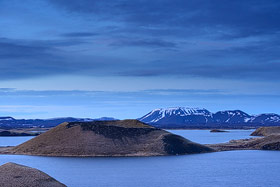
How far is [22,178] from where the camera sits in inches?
1881

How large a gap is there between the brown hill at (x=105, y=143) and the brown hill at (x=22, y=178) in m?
49.0

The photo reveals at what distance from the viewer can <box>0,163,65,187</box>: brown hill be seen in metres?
46.4

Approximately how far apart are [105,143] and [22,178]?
183 feet

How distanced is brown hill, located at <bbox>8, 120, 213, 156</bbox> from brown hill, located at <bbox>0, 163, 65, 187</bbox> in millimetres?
48999

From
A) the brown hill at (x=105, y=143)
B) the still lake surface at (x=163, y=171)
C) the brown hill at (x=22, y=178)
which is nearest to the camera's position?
the brown hill at (x=22, y=178)

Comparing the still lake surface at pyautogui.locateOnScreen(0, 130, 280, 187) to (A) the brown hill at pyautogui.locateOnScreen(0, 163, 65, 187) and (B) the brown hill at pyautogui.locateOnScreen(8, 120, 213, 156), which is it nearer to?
(A) the brown hill at pyautogui.locateOnScreen(0, 163, 65, 187)

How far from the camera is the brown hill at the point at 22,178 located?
46.4 metres

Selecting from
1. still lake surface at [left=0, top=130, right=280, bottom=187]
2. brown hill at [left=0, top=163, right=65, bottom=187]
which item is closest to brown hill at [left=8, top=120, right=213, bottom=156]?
still lake surface at [left=0, top=130, right=280, bottom=187]

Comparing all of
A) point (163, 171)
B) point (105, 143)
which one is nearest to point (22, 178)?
point (163, 171)

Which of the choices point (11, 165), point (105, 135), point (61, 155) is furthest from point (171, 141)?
point (11, 165)

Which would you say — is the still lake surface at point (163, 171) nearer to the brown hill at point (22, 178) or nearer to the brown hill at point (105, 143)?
the brown hill at point (22, 178)

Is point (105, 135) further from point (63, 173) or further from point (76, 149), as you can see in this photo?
point (63, 173)

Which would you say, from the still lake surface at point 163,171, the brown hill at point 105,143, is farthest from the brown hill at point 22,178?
the brown hill at point 105,143

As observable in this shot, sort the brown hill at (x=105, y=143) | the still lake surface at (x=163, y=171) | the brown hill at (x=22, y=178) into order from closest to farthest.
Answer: the brown hill at (x=22, y=178)
the still lake surface at (x=163, y=171)
the brown hill at (x=105, y=143)
